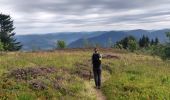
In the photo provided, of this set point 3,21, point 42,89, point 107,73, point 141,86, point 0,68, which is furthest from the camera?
point 3,21

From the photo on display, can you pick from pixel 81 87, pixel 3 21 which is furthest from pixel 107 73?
pixel 3 21

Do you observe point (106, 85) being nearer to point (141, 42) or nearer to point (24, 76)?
point (24, 76)

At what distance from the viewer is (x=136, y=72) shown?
31.2 meters

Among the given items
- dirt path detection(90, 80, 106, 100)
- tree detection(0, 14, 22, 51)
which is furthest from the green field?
tree detection(0, 14, 22, 51)

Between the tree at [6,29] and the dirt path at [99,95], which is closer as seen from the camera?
the dirt path at [99,95]

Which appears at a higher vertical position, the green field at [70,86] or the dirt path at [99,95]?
the green field at [70,86]

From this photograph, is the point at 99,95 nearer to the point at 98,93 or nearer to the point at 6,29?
the point at 98,93

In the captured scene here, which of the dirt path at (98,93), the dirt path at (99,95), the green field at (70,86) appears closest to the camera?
the green field at (70,86)

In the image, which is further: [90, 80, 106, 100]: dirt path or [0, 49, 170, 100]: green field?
[90, 80, 106, 100]: dirt path

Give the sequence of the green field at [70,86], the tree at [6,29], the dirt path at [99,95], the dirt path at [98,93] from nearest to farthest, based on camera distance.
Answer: the green field at [70,86] < the dirt path at [99,95] < the dirt path at [98,93] < the tree at [6,29]

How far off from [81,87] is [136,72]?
9.99m

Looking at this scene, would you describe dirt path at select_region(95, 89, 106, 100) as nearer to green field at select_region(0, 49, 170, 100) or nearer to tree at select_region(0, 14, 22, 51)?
green field at select_region(0, 49, 170, 100)

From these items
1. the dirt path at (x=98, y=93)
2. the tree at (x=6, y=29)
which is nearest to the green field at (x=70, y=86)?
the dirt path at (x=98, y=93)

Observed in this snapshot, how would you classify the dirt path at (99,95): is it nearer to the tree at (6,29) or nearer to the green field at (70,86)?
the green field at (70,86)
